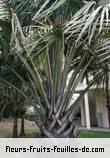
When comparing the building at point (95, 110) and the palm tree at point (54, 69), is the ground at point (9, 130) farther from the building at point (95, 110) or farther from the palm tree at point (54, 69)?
the palm tree at point (54, 69)

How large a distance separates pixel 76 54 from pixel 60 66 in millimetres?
681

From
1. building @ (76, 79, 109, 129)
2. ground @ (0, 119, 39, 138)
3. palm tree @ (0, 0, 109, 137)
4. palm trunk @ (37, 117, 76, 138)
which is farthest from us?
building @ (76, 79, 109, 129)

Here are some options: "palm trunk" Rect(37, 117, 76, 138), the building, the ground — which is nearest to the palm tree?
"palm trunk" Rect(37, 117, 76, 138)

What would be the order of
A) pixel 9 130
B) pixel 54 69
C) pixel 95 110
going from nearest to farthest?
pixel 54 69 → pixel 9 130 → pixel 95 110

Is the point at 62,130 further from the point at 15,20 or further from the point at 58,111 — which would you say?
the point at 15,20

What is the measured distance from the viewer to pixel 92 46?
6551mm

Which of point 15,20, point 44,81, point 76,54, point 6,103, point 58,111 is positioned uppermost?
point 15,20

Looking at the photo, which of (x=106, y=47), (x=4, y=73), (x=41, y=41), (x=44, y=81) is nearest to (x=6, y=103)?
(x=4, y=73)

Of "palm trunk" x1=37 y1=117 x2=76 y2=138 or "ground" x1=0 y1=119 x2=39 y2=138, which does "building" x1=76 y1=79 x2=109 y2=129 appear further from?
"palm trunk" x1=37 y1=117 x2=76 y2=138

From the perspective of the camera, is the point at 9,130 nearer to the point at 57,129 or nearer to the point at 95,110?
the point at 95,110

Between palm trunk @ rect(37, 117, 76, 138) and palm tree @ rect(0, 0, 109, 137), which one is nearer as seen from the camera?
palm tree @ rect(0, 0, 109, 137)

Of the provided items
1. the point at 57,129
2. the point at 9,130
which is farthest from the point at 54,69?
the point at 9,130

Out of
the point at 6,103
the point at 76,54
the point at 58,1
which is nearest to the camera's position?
the point at 58,1

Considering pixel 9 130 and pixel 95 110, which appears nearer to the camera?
pixel 9 130
